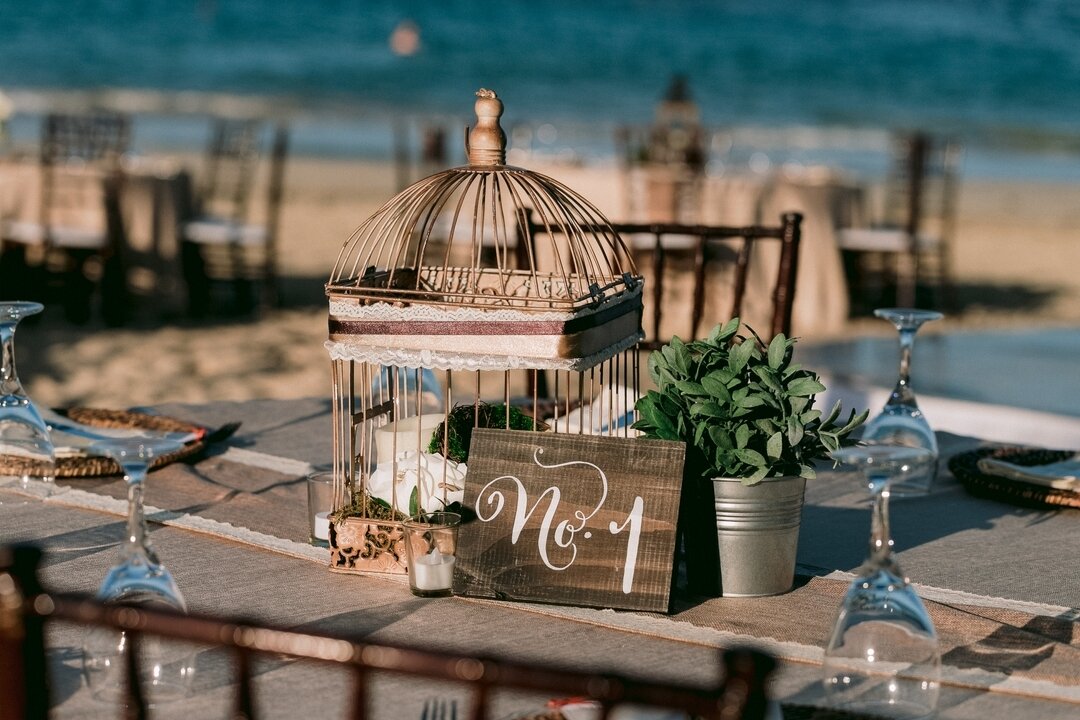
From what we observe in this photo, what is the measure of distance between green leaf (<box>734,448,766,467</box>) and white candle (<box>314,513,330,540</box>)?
0.72m

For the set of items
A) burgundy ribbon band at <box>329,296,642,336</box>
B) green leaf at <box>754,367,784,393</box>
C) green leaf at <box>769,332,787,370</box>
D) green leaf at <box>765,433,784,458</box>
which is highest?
burgundy ribbon band at <box>329,296,642,336</box>

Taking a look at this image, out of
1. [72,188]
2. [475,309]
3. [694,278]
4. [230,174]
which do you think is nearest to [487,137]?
[475,309]

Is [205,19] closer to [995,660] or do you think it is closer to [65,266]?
[65,266]

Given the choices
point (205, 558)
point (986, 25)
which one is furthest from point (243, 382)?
point (986, 25)

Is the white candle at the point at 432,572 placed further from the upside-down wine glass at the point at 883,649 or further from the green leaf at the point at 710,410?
the upside-down wine glass at the point at 883,649

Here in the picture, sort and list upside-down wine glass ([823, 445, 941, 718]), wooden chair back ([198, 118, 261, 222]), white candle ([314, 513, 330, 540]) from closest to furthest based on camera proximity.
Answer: upside-down wine glass ([823, 445, 941, 718])
white candle ([314, 513, 330, 540])
wooden chair back ([198, 118, 261, 222])

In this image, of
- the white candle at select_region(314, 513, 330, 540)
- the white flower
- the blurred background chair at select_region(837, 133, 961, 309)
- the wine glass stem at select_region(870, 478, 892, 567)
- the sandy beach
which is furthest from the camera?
the blurred background chair at select_region(837, 133, 961, 309)

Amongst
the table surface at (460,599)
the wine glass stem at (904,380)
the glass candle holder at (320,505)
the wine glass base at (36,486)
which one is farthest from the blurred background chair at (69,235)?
the wine glass stem at (904,380)

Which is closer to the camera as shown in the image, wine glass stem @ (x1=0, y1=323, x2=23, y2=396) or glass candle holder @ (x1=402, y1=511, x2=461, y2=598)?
glass candle holder @ (x1=402, y1=511, x2=461, y2=598)

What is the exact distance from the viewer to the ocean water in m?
21.8

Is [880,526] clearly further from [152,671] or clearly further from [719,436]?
[152,671]

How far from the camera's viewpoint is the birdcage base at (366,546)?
7.07 feet

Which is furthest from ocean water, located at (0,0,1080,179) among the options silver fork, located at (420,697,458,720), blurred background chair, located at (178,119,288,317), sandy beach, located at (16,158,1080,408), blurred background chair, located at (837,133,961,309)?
silver fork, located at (420,697,458,720)

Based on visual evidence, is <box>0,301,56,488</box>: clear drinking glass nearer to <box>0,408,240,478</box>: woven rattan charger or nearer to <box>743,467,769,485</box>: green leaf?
<box>0,408,240,478</box>: woven rattan charger
